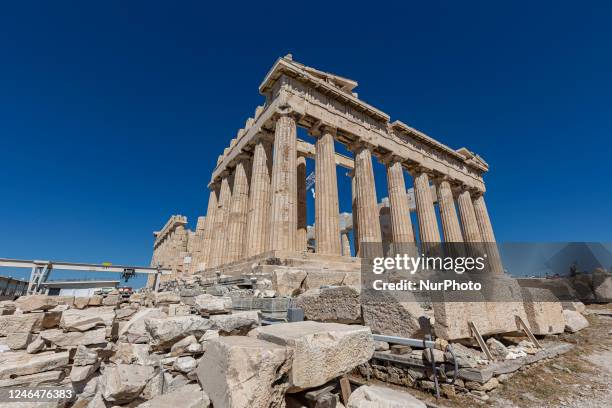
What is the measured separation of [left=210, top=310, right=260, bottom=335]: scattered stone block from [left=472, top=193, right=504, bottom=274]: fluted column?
24.8 meters

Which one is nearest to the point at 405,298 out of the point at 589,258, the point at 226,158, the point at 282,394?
the point at 282,394

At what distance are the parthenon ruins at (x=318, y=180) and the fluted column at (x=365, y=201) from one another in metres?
0.06

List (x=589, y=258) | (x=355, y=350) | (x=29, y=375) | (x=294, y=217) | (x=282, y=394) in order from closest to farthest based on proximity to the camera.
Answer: (x=282, y=394), (x=355, y=350), (x=29, y=375), (x=294, y=217), (x=589, y=258)

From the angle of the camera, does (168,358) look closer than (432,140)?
Yes

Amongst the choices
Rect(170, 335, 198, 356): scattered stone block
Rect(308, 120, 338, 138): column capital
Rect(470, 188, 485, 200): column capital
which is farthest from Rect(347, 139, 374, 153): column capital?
Rect(170, 335, 198, 356): scattered stone block

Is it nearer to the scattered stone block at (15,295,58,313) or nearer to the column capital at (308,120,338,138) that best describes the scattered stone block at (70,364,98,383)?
the scattered stone block at (15,295,58,313)

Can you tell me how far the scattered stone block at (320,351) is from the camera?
2.73 metres

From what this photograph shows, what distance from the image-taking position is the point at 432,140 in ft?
74.9

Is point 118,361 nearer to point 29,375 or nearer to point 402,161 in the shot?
point 29,375

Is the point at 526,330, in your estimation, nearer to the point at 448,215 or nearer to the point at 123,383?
the point at 123,383

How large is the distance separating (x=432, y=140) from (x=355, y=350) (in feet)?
76.0

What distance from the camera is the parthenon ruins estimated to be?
14.0 meters

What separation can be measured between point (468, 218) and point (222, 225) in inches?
836

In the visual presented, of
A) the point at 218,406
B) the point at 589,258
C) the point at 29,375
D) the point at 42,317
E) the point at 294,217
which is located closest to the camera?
the point at 218,406
